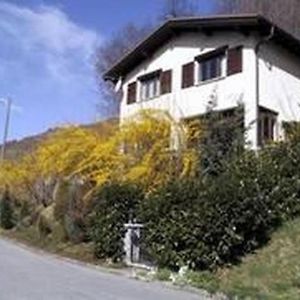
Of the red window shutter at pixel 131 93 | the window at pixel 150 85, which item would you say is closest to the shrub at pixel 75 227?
the window at pixel 150 85

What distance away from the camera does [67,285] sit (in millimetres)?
15617

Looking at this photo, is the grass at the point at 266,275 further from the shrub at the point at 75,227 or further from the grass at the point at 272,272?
the shrub at the point at 75,227

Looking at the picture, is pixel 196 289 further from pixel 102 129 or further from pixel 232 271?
pixel 102 129

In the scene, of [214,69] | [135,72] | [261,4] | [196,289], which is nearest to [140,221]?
[196,289]

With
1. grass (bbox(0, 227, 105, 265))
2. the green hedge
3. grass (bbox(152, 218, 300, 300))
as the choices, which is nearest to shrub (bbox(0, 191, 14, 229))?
grass (bbox(0, 227, 105, 265))

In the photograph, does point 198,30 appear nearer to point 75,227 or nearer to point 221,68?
point 221,68

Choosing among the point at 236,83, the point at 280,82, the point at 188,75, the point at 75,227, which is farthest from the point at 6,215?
the point at 280,82

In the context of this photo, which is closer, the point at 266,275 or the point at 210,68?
the point at 266,275

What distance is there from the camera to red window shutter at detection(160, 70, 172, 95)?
32.2 metres

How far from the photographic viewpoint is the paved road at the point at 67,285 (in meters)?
13.9

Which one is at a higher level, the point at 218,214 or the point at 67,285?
the point at 218,214

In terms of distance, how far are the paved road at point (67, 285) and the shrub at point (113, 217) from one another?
127cm

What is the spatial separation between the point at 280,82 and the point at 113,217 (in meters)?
11.0

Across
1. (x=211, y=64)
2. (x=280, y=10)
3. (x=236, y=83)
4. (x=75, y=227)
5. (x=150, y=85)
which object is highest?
(x=280, y=10)
